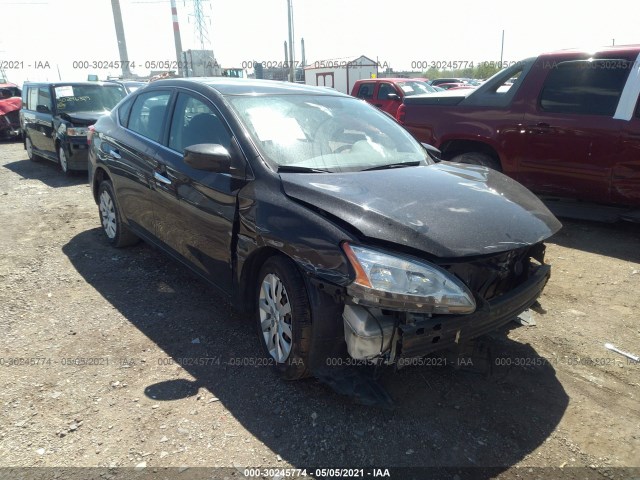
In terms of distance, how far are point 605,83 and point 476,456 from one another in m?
4.53

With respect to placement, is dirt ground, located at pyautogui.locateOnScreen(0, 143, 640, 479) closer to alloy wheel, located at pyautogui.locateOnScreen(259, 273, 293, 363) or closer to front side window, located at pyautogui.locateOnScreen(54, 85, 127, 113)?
alloy wheel, located at pyautogui.locateOnScreen(259, 273, 293, 363)

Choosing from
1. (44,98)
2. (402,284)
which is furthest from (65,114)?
(402,284)

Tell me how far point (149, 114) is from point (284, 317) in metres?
2.50

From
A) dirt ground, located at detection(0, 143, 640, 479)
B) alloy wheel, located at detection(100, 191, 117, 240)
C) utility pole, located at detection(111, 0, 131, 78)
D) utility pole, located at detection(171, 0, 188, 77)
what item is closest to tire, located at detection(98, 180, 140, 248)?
alloy wheel, located at detection(100, 191, 117, 240)

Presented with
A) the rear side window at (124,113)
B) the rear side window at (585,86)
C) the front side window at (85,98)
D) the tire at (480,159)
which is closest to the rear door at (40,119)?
the front side window at (85,98)

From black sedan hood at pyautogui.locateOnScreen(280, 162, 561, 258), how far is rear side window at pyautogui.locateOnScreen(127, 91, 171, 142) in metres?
1.68

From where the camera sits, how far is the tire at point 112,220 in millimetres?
4809

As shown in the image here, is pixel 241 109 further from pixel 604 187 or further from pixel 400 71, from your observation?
pixel 400 71

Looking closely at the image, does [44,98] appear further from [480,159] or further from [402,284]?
[402,284]

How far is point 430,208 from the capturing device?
261 cm

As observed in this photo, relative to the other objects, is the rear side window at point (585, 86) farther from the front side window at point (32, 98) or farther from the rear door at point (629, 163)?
the front side window at point (32, 98)

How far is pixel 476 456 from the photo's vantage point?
2.30 m

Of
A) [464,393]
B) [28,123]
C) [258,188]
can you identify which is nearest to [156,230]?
[258,188]

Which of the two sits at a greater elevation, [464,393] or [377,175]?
[377,175]
